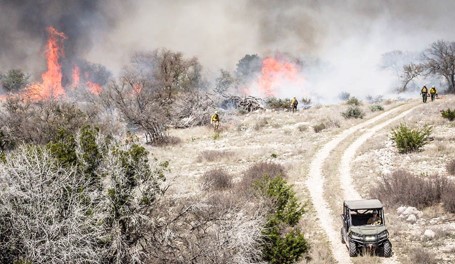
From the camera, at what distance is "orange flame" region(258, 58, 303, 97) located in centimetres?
6925

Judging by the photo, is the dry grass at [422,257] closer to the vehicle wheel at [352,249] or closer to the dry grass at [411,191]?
the vehicle wheel at [352,249]

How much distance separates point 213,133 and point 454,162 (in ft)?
75.4

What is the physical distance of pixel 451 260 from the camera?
11.7 metres

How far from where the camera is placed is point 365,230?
1265cm

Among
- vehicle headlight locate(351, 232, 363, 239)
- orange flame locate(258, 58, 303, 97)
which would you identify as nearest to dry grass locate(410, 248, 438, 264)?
vehicle headlight locate(351, 232, 363, 239)

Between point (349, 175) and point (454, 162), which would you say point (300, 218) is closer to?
point (349, 175)

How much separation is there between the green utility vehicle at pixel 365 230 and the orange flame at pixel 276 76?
53.4m

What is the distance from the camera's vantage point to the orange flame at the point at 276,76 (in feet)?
227

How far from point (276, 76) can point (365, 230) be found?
6057cm

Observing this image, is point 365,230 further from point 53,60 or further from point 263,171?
point 53,60

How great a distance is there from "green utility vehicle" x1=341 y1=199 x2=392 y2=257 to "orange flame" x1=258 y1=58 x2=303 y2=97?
53442 mm

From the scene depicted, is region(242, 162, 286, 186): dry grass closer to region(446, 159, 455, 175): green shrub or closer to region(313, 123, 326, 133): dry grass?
region(446, 159, 455, 175): green shrub

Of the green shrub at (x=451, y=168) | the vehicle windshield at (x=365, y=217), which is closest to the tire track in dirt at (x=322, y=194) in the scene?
the vehicle windshield at (x=365, y=217)

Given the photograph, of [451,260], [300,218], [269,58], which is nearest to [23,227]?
[300,218]
